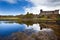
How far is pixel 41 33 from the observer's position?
7.11 ft

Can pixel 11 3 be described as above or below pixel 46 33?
above

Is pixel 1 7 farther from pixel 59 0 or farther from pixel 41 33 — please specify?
pixel 59 0

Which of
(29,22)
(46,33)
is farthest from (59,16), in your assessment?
(29,22)

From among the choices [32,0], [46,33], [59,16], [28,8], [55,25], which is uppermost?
[32,0]

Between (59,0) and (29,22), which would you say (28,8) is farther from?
(59,0)

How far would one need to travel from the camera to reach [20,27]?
212 centimetres

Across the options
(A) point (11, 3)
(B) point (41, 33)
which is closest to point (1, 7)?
(A) point (11, 3)

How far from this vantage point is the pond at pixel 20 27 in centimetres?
209

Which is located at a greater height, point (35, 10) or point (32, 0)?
point (32, 0)

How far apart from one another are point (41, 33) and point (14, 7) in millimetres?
668

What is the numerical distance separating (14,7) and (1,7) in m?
0.23

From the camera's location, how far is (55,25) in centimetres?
219

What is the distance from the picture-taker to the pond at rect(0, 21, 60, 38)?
2092 mm

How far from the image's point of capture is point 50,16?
2.18 metres
